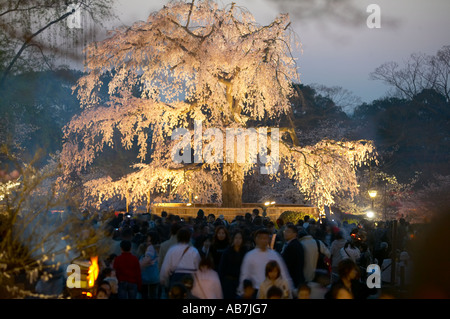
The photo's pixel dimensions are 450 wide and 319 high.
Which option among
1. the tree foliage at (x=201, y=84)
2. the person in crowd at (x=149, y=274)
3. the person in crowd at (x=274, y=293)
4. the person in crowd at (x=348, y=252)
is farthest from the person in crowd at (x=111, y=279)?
the tree foliage at (x=201, y=84)

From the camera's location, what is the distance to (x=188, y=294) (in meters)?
7.46

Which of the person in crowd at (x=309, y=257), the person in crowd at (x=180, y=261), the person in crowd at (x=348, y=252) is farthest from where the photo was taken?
the person in crowd at (x=348, y=252)

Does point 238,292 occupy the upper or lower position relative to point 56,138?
lower

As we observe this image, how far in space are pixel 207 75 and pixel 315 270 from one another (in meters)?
13.9

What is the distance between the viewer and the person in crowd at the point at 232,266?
819 cm

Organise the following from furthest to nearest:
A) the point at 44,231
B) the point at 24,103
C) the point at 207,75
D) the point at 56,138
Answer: the point at 207,75 < the point at 56,138 < the point at 24,103 < the point at 44,231

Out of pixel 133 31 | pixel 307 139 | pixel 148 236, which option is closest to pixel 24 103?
pixel 148 236

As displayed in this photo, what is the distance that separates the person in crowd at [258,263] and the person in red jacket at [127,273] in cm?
177

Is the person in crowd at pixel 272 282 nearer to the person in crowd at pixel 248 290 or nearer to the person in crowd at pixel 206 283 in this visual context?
the person in crowd at pixel 248 290

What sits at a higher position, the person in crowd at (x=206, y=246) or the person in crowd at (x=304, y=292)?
the person in crowd at (x=206, y=246)

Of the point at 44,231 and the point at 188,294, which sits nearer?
the point at 44,231

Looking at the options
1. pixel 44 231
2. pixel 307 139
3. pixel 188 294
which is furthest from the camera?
pixel 307 139

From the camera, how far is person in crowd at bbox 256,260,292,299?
712cm
